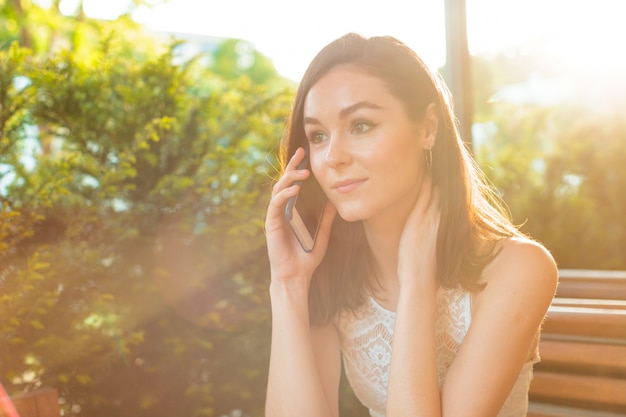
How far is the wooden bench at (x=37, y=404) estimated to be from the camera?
6.54 feet

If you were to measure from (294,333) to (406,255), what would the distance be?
1.51 ft

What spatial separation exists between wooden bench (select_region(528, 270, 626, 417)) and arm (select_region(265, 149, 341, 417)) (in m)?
0.73

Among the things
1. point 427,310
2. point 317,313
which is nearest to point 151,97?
point 317,313

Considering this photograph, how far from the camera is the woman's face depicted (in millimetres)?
2078

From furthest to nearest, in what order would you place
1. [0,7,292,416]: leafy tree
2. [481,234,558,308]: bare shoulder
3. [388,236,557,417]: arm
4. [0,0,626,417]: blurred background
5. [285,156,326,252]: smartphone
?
[0,7,292,416]: leafy tree < [0,0,626,417]: blurred background < [285,156,326,252]: smartphone < [481,234,558,308]: bare shoulder < [388,236,557,417]: arm

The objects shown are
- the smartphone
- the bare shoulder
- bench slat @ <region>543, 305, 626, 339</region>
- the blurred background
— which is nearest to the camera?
the bare shoulder

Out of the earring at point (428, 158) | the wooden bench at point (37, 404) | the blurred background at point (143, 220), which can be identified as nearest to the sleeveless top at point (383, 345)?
the earring at point (428, 158)

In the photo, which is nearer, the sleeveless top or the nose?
the nose

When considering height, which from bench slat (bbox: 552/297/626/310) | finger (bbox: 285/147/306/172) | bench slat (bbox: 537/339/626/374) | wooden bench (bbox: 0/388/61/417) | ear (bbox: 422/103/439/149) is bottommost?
bench slat (bbox: 537/339/626/374)

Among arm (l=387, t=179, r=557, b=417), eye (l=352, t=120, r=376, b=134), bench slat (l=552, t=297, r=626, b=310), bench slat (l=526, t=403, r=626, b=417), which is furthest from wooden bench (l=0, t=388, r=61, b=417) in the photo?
→ bench slat (l=552, t=297, r=626, b=310)

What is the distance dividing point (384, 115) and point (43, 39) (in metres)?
8.38

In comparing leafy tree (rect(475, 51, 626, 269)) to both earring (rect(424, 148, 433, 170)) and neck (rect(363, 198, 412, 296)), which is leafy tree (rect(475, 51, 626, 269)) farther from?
earring (rect(424, 148, 433, 170))

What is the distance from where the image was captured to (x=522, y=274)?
6.56 feet

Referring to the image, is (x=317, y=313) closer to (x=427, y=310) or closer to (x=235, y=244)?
(x=427, y=310)
